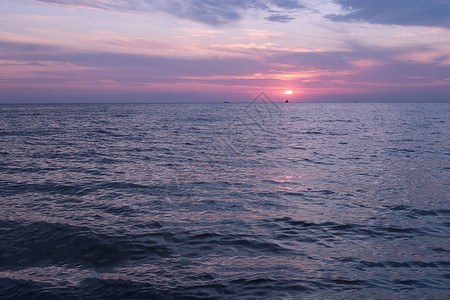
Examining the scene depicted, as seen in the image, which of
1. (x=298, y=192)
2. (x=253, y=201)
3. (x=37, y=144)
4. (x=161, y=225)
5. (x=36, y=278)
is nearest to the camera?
(x=36, y=278)

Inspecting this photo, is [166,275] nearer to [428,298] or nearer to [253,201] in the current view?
[428,298]

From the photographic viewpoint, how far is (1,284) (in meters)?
7.48

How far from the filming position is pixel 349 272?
8336 mm

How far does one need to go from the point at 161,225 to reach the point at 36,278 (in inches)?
174

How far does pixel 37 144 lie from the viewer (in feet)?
109

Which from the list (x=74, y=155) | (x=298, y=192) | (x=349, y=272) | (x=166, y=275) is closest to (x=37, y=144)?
(x=74, y=155)

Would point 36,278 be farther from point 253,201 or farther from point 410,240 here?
point 410,240

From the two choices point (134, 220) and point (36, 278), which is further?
point (134, 220)

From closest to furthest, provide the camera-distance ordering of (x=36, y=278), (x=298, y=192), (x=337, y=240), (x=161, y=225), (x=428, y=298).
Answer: (x=428, y=298) → (x=36, y=278) → (x=337, y=240) → (x=161, y=225) → (x=298, y=192)

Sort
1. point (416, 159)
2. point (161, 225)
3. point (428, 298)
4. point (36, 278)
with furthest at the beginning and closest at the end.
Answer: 1. point (416, 159)
2. point (161, 225)
3. point (36, 278)
4. point (428, 298)

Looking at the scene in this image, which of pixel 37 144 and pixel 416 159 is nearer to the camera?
pixel 416 159

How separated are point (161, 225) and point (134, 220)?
118 cm

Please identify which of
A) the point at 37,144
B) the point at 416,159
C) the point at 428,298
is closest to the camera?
the point at 428,298

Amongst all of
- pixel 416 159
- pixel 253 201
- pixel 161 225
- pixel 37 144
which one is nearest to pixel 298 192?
pixel 253 201
